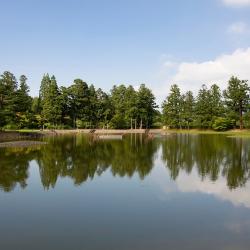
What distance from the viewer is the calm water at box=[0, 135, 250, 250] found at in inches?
494

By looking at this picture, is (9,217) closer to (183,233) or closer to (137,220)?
(137,220)

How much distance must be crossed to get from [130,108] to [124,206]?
89.9 metres

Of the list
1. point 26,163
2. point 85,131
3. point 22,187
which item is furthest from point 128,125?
point 22,187

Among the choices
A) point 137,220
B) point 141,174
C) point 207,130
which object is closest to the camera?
point 137,220

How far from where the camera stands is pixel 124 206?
17.5 meters

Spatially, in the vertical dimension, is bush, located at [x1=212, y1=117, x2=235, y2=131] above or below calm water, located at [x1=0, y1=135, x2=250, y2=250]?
above

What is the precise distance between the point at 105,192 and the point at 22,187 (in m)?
5.80

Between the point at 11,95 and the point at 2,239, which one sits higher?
the point at 11,95

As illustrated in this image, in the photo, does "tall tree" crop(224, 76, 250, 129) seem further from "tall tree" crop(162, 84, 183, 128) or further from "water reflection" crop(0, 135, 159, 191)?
"water reflection" crop(0, 135, 159, 191)

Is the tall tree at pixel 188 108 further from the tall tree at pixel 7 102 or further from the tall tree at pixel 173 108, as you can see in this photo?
the tall tree at pixel 7 102

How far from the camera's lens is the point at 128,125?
4407 inches

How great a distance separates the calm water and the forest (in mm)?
66936

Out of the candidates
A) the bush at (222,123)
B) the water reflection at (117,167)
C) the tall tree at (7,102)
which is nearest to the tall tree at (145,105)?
the bush at (222,123)

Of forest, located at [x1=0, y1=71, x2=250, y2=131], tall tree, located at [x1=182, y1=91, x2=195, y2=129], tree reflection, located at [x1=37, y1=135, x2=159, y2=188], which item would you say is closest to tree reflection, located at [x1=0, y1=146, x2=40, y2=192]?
tree reflection, located at [x1=37, y1=135, x2=159, y2=188]
